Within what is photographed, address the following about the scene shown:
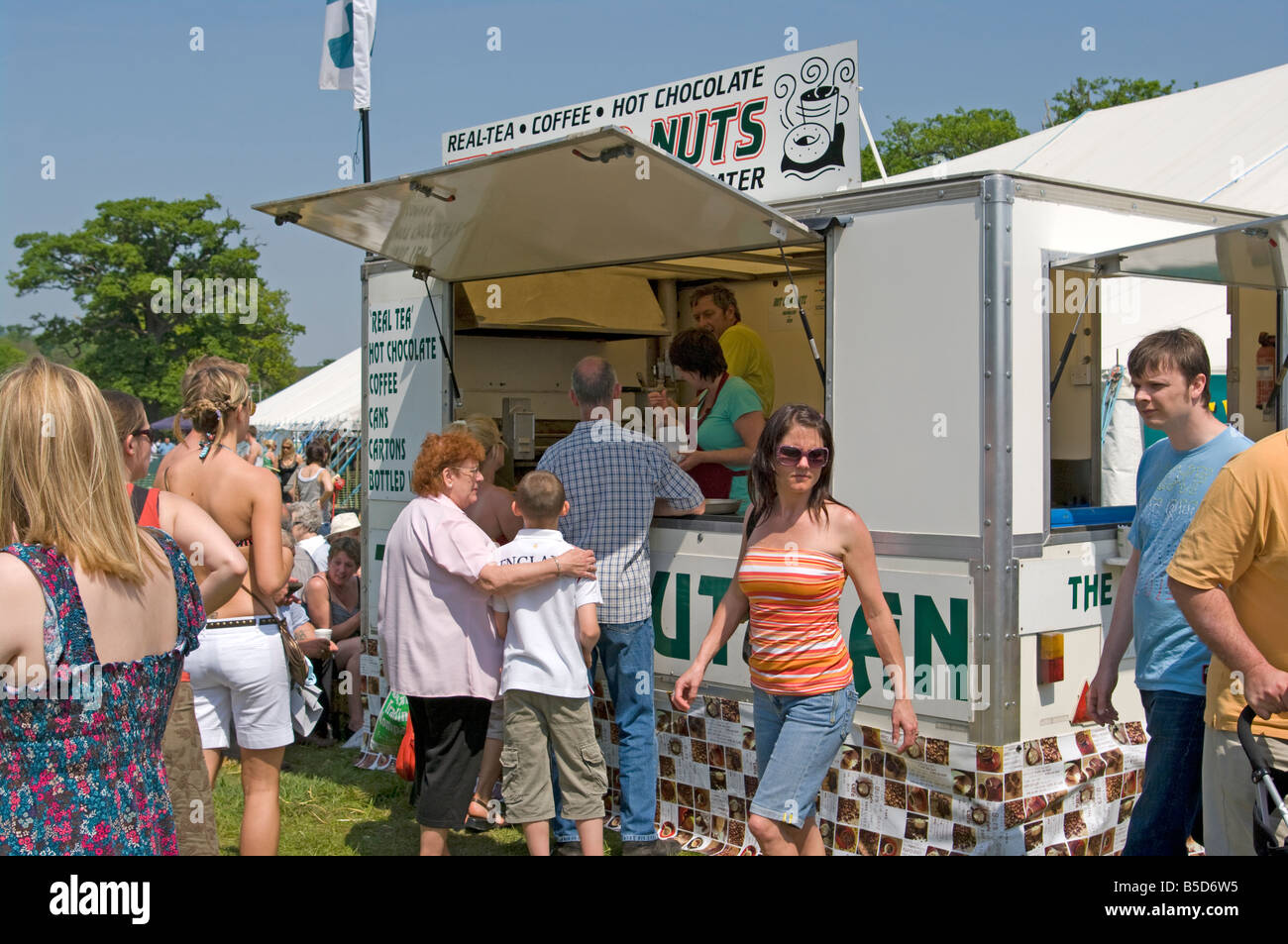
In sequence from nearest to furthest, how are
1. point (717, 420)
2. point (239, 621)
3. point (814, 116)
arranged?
point (239, 621) < point (814, 116) < point (717, 420)

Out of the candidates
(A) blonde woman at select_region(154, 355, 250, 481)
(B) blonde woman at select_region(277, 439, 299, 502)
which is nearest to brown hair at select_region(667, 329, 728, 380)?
(A) blonde woman at select_region(154, 355, 250, 481)

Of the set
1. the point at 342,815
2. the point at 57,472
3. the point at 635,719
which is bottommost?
the point at 342,815

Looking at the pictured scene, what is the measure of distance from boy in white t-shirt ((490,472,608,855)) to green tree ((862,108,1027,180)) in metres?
32.5

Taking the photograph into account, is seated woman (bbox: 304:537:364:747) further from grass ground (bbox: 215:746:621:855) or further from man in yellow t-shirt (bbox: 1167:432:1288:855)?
man in yellow t-shirt (bbox: 1167:432:1288:855)

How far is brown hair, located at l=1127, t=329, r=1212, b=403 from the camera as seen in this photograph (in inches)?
139

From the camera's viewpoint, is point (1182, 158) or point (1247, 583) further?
point (1182, 158)

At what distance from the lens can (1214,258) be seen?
4.34 m

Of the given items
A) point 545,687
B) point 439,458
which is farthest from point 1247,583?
point 439,458

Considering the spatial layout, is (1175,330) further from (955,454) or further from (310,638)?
(310,638)

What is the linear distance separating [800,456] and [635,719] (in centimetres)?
178

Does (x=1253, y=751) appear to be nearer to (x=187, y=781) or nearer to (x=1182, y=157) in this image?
(x=187, y=781)

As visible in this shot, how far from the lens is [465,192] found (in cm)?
503

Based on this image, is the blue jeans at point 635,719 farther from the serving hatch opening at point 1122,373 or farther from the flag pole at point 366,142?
the flag pole at point 366,142
